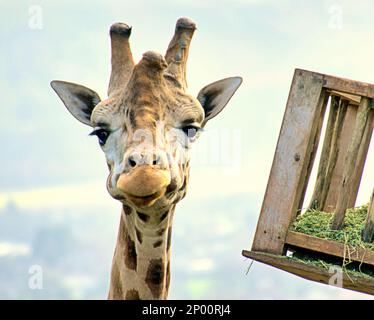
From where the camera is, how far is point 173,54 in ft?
28.8

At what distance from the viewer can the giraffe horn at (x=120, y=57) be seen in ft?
28.6

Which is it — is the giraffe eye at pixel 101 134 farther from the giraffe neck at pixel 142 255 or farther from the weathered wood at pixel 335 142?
the weathered wood at pixel 335 142

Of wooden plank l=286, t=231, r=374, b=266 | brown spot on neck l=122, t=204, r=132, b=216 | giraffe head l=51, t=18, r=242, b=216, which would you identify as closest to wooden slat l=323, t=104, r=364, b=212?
wooden plank l=286, t=231, r=374, b=266

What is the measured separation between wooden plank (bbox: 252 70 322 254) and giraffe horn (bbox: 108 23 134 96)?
6.59ft

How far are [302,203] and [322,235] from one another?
563 mm

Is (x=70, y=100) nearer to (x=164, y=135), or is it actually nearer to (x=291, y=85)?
(x=164, y=135)

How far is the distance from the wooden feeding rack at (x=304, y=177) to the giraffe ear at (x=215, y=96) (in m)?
1.21

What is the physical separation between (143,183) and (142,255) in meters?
1.43

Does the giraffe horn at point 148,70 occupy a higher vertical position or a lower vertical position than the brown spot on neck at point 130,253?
higher

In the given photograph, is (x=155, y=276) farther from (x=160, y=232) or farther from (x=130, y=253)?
(x=160, y=232)

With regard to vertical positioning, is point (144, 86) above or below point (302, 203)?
above

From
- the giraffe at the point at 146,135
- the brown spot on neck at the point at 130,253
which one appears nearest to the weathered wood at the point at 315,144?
the giraffe at the point at 146,135

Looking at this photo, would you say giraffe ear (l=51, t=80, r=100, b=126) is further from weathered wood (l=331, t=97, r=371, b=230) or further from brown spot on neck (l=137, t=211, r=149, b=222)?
weathered wood (l=331, t=97, r=371, b=230)
